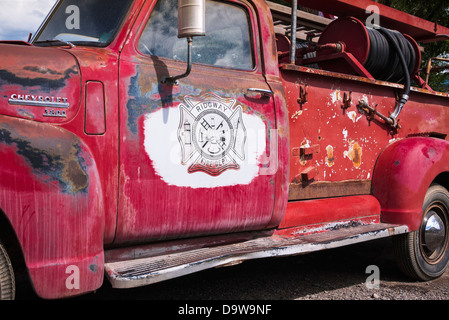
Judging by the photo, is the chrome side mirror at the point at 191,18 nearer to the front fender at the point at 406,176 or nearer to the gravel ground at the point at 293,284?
the gravel ground at the point at 293,284

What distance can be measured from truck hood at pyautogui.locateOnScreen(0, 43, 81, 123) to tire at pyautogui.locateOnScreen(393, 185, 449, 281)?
2.95 metres

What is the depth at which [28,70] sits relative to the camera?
2322 millimetres

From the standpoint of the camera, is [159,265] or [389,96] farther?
[389,96]

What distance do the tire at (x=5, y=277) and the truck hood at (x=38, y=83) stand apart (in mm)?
650

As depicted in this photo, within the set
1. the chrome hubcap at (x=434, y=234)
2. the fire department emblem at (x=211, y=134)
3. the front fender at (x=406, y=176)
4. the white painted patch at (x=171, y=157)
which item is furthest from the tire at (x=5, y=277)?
the chrome hubcap at (x=434, y=234)

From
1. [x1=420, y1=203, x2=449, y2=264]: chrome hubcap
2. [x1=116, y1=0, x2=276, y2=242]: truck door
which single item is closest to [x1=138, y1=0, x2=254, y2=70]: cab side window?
[x1=116, y1=0, x2=276, y2=242]: truck door

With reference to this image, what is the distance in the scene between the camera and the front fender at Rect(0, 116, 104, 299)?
2133mm

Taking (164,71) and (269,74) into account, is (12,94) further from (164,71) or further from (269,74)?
(269,74)

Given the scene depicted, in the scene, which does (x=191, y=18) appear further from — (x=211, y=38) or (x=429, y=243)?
(x=429, y=243)

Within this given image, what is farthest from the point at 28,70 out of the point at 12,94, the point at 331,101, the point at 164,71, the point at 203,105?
the point at 331,101

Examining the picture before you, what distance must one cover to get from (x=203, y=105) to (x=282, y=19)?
1.92 m

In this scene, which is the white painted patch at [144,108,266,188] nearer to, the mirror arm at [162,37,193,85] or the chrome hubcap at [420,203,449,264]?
the mirror arm at [162,37,193,85]

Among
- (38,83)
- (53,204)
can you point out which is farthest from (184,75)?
(53,204)

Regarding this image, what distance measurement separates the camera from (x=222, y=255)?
2715 millimetres
